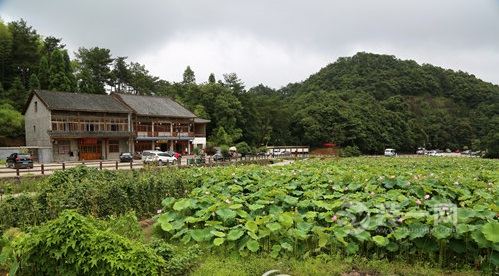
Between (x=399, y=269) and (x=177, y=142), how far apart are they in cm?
3919

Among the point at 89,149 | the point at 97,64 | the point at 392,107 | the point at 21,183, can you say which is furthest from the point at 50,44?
the point at 392,107

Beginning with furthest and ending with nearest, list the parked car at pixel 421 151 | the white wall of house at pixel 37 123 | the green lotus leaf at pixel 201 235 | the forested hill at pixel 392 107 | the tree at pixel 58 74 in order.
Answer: the parked car at pixel 421 151 → the forested hill at pixel 392 107 → the tree at pixel 58 74 → the white wall of house at pixel 37 123 → the green lotus leaf at pixel 201 235

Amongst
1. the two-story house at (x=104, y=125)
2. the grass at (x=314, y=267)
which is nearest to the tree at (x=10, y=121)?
the two-story house at (x=104, y=125)

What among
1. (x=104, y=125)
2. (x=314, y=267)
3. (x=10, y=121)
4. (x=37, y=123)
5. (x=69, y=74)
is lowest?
(x=314, y=267)

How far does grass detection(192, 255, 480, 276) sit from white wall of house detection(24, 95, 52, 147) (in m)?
31.3

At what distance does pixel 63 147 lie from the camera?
34.0 m

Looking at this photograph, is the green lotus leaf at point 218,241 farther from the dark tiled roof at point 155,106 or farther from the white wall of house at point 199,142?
the white wall of house at point 199,142

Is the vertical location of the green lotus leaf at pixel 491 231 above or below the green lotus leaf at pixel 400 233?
above

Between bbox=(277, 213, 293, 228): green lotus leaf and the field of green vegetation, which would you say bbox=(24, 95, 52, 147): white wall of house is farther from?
bbox=(277, 213, 293, 228): green lotus leaf

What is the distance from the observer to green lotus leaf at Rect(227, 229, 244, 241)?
6156mm

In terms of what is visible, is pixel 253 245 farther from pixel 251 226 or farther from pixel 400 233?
pixel 400 233

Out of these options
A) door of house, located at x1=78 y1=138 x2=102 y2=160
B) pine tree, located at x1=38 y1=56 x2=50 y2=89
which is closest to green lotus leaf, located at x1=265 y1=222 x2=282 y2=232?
door of house, located at x1=78 y1=138 x2=102 y2=160

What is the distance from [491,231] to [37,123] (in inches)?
1429

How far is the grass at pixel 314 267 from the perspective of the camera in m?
5.62
